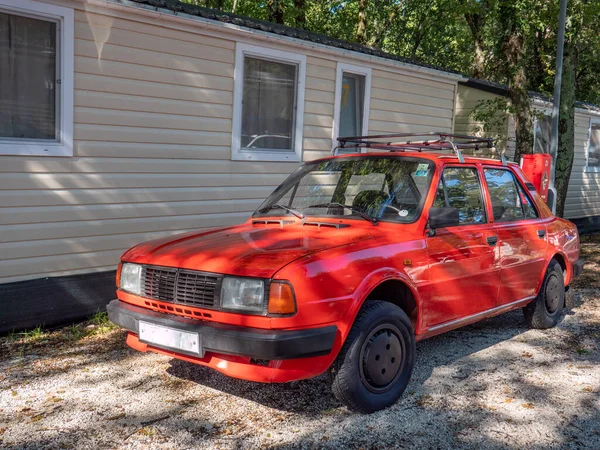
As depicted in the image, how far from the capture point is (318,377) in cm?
480

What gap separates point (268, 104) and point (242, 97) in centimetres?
51

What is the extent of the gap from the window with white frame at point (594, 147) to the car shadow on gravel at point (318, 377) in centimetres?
1148

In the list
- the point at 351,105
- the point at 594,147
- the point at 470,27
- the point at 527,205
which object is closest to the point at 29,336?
the point at 527,205

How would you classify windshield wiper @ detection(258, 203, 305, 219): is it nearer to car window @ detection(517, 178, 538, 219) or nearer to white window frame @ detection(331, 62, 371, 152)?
car window @ detection(517, 178, 538, 219)

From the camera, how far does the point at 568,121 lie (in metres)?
12.4

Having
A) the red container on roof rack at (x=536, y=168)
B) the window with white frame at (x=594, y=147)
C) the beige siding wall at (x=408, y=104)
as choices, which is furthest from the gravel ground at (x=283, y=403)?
the window with white frame at (x=594, y=147)

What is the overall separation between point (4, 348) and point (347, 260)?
11.2 feet

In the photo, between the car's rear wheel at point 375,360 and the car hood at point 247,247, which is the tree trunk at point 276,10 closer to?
the car hood at point 247,247

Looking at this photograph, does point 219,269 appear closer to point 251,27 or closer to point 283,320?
point 283,320

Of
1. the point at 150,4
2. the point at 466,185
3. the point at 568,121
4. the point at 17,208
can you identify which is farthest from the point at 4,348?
the point at 568,121

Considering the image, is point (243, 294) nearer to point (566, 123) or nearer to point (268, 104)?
point (268, 104)

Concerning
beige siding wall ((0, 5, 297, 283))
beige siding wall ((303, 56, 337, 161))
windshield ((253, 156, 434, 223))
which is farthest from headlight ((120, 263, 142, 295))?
beige siding wall ((303, 56, 337, 161))

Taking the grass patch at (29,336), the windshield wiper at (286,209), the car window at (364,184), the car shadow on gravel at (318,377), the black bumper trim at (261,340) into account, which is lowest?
the grass patch at (29,336)

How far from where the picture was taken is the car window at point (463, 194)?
4926 millimetres
